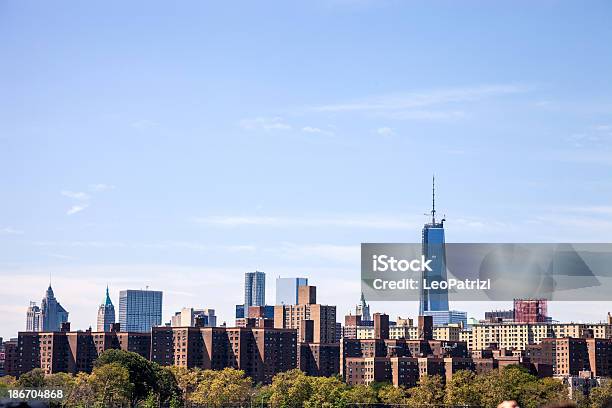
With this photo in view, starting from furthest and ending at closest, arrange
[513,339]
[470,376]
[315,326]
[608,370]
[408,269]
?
1. [513,339]
2. [315,326]
3. [608,370]
4. [470,376]
5. [408,269]

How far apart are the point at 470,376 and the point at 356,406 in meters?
14.5

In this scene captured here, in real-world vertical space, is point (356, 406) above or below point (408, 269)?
below

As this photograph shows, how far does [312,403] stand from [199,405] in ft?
30.3

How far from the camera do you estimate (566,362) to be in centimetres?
13638

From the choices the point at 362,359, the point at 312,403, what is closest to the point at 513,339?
the point at 362,359

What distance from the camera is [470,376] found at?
94562mm

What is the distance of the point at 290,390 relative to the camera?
87000 mm

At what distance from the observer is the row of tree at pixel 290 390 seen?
78688 millimetres

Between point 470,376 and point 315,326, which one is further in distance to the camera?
point 315,326

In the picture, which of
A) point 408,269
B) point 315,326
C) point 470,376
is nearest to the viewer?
point 408,269

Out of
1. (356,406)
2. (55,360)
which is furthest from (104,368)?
(55,360)

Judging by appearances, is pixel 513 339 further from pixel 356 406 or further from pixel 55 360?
pixel 356 406

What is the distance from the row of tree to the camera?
78688 mm

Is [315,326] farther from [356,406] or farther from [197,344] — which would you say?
[356,406]
